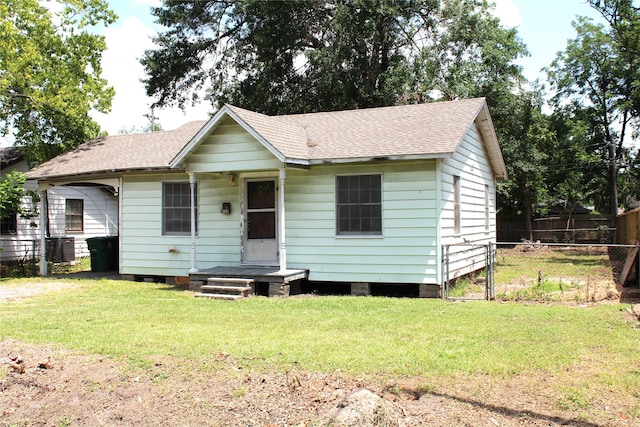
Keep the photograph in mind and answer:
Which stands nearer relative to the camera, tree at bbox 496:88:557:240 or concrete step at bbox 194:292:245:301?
concrete step at bbox 194:292:245:301

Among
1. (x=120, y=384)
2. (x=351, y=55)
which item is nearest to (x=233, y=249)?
(x=120, y=384)

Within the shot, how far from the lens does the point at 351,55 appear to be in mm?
24797

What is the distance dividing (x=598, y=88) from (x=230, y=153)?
1124 inches

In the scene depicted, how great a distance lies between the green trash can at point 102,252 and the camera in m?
17.1

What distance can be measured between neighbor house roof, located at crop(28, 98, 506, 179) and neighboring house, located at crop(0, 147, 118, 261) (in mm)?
2897

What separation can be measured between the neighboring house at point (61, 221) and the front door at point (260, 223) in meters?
7.88

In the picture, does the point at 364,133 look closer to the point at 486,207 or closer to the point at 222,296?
the point at 222,296

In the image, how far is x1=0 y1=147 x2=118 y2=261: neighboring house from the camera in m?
19.9

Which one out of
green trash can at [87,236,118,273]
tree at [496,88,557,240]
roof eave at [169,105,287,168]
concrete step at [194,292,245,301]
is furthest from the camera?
tree at [496,88,557,240]

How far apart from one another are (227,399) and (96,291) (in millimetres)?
8696

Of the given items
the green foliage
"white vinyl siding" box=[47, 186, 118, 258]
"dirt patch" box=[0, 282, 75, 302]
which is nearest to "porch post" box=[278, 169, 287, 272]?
"dirt patch" box=[0, 282, 75, 302]

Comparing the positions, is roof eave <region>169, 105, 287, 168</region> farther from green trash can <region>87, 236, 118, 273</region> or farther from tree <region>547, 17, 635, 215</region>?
tree <region>547, 17, 635, 215</region>

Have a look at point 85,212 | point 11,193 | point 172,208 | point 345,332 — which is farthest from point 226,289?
point 85,212

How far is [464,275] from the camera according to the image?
1371cm
